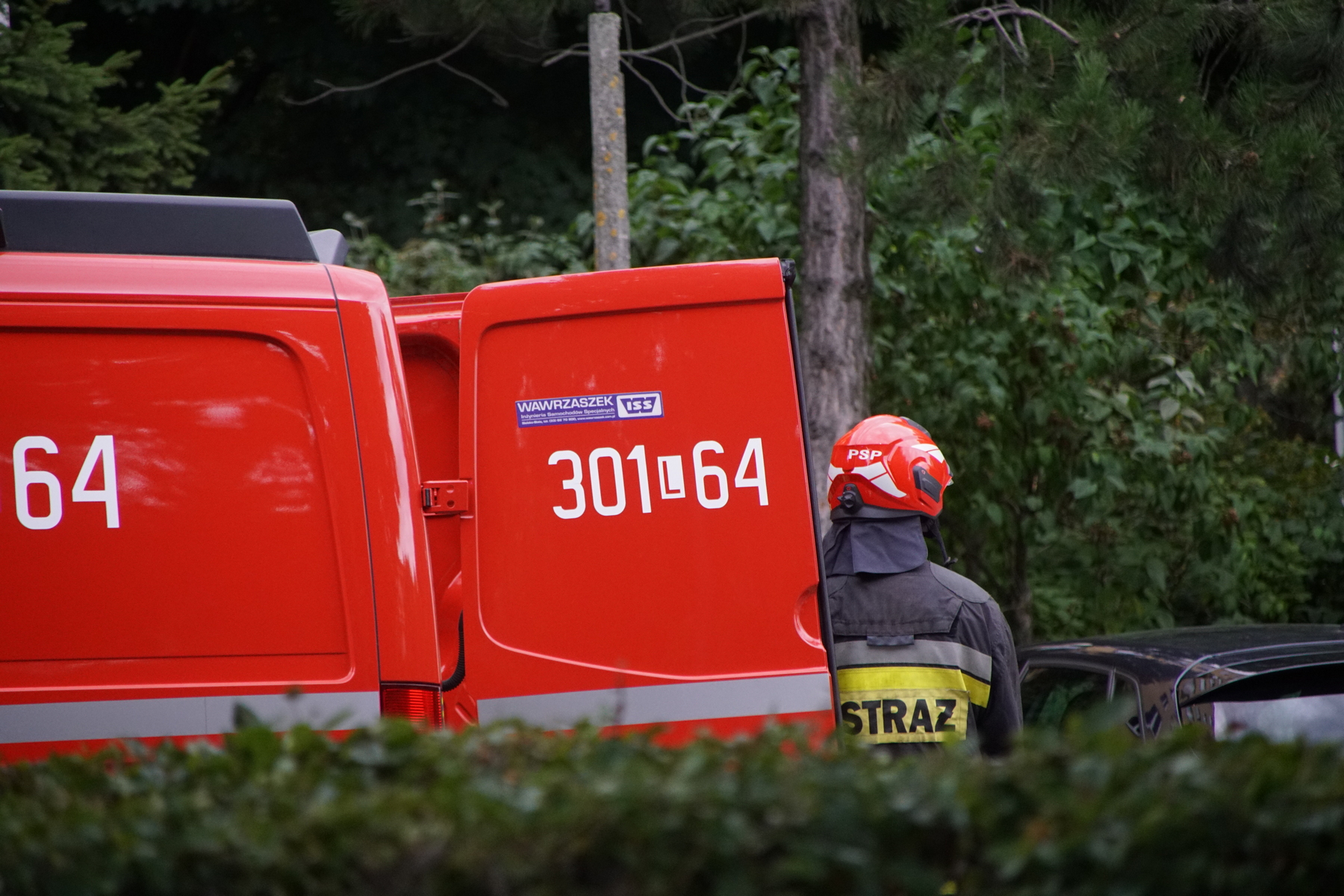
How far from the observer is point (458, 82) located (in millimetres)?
12289

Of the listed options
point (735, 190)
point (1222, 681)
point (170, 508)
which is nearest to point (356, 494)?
point (170, 508)

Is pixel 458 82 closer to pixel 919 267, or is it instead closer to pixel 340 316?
pixel 919 267

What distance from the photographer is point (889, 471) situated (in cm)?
353

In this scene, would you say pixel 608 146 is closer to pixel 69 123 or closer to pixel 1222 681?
pixel 1222 681

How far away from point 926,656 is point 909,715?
0.52 ft

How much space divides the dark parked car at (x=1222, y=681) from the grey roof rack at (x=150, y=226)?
2675mm

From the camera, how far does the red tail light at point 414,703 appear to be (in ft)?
10.1

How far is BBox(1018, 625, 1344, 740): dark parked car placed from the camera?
12.6 ft

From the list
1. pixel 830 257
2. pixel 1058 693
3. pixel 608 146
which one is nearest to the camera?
pixel 1058 693

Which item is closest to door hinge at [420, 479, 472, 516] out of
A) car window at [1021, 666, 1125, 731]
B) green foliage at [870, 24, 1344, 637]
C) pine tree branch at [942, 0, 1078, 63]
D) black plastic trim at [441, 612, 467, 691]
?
black plastic trim at [441, 612, 467, 691]

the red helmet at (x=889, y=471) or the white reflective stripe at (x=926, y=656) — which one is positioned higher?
the red helmet at (x=889, y=471)

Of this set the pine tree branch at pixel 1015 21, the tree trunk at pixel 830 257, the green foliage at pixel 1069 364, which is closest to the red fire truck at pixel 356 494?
the tree trunk at pixel 830 257

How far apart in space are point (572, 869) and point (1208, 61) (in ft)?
16.5

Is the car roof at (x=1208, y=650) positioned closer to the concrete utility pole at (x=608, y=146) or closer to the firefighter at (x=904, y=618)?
the firefighter at (x=904, y=618)
